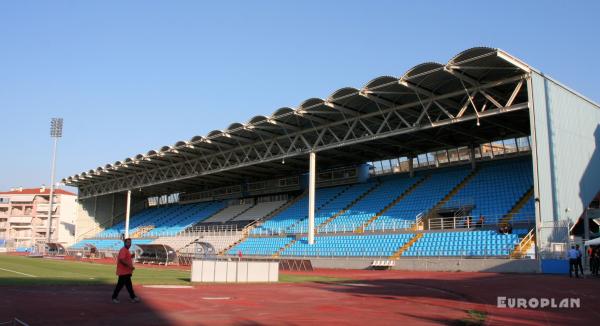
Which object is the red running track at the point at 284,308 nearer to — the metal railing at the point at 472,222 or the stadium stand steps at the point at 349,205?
the metal railing at the point at 472,222

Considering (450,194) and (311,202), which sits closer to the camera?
(450,194)

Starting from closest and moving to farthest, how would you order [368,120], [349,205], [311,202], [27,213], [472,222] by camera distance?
[472,222] < [368,120] < [311,202] < [349,205] < [27,213]

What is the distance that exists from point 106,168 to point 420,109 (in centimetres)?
4014

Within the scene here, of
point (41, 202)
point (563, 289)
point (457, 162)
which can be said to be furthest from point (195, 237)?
point (41, 202)

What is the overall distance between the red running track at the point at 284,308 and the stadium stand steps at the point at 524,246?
10.6m

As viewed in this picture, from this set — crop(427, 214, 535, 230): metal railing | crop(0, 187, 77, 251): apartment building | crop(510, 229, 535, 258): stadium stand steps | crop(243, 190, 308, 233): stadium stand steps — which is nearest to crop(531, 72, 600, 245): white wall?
crop(510, 229, 535, 258): stadium stand steps

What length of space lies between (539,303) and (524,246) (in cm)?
1528

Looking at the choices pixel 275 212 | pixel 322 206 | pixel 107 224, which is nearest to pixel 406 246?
pixel 322 206

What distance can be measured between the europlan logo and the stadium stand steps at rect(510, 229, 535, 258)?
13720mm

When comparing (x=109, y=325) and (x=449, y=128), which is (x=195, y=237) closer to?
(x=449, y=128)

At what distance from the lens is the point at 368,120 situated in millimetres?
35312

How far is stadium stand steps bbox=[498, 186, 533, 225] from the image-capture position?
97.5 ft

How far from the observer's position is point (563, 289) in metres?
16.1

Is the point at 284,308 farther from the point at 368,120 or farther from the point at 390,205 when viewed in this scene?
the point at 390,205
